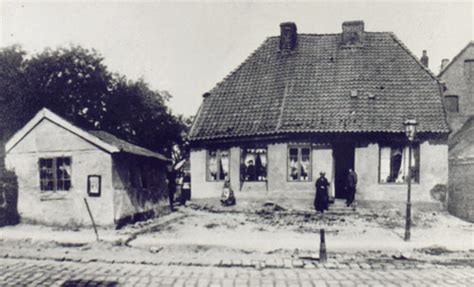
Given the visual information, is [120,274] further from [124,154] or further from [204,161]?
[204,161]

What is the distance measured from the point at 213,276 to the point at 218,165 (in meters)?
12.9

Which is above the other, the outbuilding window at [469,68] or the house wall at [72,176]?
the outbuilding window at [469,68]

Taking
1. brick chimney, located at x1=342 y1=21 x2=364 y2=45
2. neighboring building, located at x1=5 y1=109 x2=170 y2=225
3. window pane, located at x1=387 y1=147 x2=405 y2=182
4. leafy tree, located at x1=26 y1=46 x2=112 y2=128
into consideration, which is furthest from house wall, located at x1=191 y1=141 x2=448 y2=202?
leafy tree, located at x1=26 y1=46 x2=112 y2=128

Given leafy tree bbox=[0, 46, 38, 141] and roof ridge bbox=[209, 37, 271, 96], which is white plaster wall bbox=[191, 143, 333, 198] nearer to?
roof ridge bbox=[209, 37, 271, 96]

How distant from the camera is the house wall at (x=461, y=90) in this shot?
31.5 m

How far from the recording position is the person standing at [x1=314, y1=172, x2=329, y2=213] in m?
19.0

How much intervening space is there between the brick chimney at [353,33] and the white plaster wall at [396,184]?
6731 mm

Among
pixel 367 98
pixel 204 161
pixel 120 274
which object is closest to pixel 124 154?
pixel 204 161

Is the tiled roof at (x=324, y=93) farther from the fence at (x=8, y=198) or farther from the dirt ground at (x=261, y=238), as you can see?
the fence at (x=8, y=198)

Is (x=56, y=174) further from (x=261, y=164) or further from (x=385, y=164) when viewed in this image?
(x=385, y=164)

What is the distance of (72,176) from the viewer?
16062 mm

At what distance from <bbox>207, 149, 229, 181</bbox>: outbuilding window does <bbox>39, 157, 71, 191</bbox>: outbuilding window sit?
7708mm

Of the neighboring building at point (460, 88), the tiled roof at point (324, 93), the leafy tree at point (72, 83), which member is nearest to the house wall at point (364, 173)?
the tiled roof at point (324, 93)

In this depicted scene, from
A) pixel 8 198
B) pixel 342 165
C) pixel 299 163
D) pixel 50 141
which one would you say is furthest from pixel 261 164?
pixel 8 198
